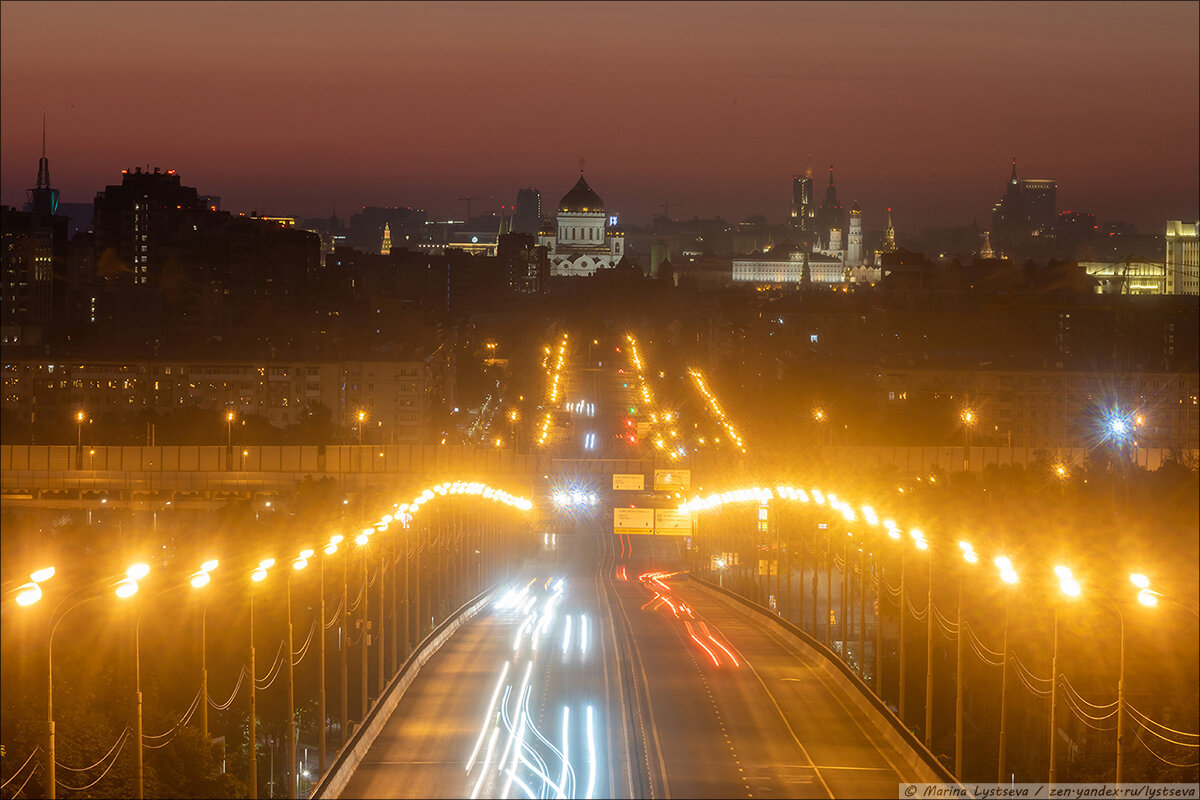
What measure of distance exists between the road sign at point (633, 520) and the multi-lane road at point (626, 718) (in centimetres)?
1240

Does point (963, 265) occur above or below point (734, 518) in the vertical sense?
above

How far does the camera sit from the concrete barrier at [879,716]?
17828 millimetres

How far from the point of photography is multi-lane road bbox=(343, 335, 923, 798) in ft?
58.3

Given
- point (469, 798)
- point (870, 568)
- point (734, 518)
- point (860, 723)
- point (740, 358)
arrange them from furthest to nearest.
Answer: point (740, 358), point (734, 518), point (870, 568), point (860, 723), point (469, 798)

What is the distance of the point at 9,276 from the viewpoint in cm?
10462

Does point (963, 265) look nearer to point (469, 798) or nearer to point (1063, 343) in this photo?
point (1063, 343)

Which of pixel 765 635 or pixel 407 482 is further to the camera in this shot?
pixel 407 482

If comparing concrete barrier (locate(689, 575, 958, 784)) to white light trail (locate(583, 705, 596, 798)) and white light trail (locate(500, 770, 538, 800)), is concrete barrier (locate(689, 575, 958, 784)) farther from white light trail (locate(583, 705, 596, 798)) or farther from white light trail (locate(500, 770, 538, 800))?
white light trail (locate(500, 770, 538, 800))

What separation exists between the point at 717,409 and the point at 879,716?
5638 centimetres

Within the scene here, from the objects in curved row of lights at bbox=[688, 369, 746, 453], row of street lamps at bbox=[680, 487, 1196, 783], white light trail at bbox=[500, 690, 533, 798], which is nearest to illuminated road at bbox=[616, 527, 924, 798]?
row of street lamps at bbox=[680, 487, 1196, 783]

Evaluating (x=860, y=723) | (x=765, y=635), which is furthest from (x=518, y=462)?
(x=860, y=723)

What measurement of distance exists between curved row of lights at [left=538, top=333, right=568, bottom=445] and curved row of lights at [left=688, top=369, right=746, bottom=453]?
7.51 meters

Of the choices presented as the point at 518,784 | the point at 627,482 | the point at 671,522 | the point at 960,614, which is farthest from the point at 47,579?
the point at 627,482

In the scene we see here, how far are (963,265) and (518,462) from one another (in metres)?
97.9
